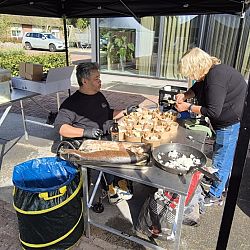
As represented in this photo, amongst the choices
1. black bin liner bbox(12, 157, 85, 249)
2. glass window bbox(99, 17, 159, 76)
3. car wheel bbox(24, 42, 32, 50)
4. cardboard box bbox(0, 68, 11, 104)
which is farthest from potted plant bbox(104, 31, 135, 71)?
car wheel bbox(24, 42, 32, 50)

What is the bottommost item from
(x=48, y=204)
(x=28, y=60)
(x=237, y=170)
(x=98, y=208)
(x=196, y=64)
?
(x=98, y=208)

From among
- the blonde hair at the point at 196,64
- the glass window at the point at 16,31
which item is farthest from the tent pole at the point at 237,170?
the glass window at the point at 16,31

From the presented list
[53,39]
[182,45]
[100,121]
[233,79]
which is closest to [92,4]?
[100,121]

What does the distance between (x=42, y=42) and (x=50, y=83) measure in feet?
58.5

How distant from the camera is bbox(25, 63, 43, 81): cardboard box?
3478 millimetres

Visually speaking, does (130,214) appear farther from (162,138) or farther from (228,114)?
(228,114)

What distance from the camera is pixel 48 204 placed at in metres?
1.61

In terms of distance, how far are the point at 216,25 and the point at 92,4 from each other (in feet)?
15.3

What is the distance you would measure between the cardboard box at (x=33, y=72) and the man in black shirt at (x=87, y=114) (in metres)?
1.44

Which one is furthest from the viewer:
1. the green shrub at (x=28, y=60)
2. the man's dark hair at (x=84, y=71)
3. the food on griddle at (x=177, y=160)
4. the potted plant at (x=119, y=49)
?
the green shrub at (x=28, y=60)

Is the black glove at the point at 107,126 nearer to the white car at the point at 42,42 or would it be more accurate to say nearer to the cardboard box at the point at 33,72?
the cardboard box at the point at 33,72

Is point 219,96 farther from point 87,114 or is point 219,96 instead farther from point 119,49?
point 119,49

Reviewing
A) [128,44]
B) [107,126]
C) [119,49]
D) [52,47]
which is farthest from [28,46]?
[107,126]

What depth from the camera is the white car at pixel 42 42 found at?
62.3 ft
